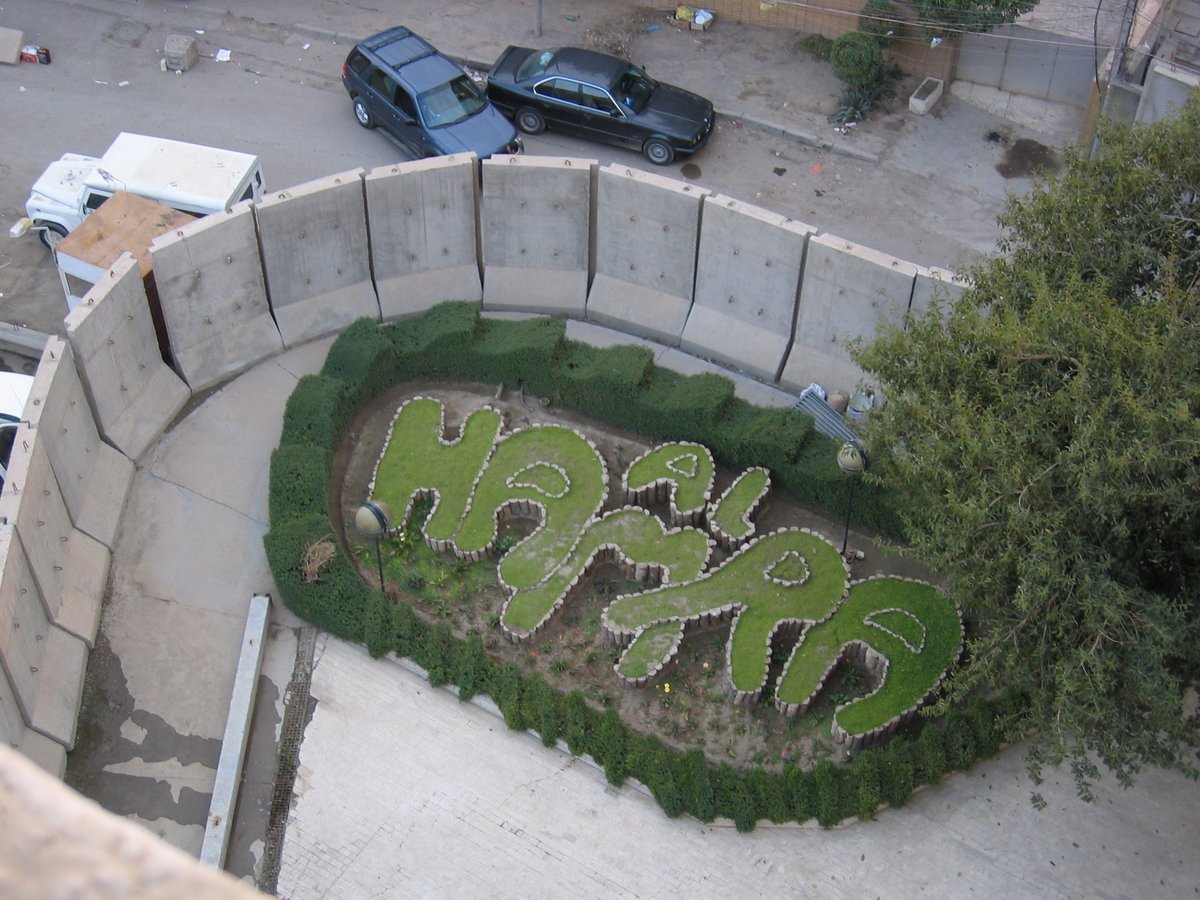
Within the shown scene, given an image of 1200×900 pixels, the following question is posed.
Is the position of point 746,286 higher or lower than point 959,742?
higher

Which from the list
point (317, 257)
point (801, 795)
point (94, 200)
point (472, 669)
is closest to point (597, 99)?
point (317, 257)

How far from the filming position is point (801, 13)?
29.6 m

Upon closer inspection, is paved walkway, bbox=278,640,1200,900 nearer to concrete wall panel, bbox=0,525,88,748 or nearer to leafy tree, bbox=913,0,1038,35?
concrete wall panel, bbox=0,525,88,748

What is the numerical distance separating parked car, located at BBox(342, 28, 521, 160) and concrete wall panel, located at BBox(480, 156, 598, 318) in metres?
3.40

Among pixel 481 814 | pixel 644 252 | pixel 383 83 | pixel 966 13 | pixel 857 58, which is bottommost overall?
pixel 481 814

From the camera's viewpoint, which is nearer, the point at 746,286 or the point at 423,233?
the point at 746,286

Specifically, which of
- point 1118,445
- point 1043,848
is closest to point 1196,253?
point 1118,445

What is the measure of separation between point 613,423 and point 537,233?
3759 mm

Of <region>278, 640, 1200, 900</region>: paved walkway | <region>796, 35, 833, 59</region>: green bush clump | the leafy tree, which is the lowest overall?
<region>278, 640, 1200, 900</region>: paved walkway

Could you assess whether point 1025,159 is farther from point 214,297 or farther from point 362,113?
point 214,297

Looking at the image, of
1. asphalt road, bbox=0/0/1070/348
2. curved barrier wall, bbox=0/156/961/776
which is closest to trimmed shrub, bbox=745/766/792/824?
curved barrier wall, bbox=0/156/961/776

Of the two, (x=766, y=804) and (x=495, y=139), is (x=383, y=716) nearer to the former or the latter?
(x=766, y=804)

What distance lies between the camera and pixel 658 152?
26562 millimetres

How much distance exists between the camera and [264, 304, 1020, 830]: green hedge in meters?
16.5
